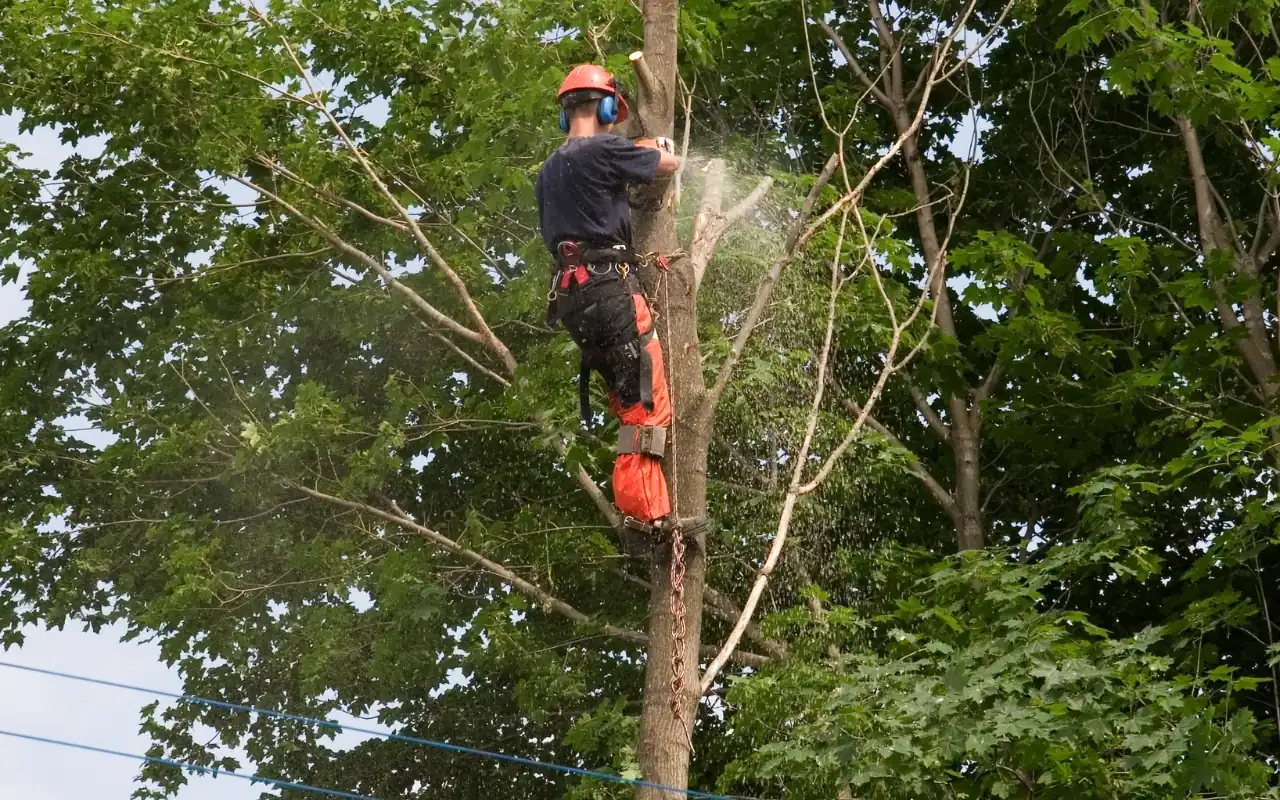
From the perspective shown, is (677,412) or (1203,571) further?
(1203,571)

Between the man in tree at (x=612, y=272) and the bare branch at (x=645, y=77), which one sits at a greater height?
the bare branch at (x=645, y=77)

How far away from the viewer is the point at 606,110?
21.8 feet

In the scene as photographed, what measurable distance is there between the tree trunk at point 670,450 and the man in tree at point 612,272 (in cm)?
8

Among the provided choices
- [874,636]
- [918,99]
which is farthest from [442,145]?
[874,636]

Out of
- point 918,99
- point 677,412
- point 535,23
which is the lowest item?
point 677,412

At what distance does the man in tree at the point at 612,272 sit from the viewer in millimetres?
6309

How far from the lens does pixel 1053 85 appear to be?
1320cm

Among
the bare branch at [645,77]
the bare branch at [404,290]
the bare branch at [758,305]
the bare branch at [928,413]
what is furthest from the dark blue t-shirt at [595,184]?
the bare branch at [928,413]

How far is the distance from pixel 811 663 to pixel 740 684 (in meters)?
0.47

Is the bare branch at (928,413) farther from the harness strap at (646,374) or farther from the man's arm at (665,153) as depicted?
the harness strap at (646,374)

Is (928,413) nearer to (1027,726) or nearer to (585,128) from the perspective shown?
(1027,726)

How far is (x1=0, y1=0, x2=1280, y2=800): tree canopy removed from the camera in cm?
1001

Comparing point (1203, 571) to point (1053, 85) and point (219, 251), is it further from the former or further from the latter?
point (219, 251)

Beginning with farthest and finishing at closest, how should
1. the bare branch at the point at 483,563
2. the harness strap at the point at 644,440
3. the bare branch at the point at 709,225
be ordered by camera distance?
the bare branch at the point at 483,563 → the bare branch at the point at 709,225 → the harness strap at the point at 644,440
